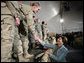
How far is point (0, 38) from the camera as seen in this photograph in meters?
2.38

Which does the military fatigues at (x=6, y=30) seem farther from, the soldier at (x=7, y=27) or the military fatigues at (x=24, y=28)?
the military fatigues at (x=24, y=28)

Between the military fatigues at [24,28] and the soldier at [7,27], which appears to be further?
the military fatigues at [24,28]

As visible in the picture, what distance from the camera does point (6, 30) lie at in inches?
94.6

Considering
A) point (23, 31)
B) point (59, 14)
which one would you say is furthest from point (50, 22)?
point (23, 31)

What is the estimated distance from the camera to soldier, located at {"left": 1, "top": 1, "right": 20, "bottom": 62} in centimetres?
237

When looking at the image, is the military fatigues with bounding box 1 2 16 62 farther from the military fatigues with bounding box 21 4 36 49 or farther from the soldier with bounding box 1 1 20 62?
the military fatigues with bounding box 21 4 36 49

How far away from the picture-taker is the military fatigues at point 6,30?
2361 millimetres

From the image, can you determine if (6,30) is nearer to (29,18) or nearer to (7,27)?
(7,27)

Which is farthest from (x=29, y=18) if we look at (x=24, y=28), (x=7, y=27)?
(x=7, y=27)

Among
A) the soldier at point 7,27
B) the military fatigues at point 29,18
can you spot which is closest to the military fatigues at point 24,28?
the military fatigues at point 29,18

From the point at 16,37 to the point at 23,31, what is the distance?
1.76 feet

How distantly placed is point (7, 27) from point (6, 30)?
0.17 ft

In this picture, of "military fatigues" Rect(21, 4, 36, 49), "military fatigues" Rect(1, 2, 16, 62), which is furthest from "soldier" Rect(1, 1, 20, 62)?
"military fatigues" Rect(21, 4, 36, 49)

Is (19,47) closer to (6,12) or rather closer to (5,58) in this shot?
(5,58)
